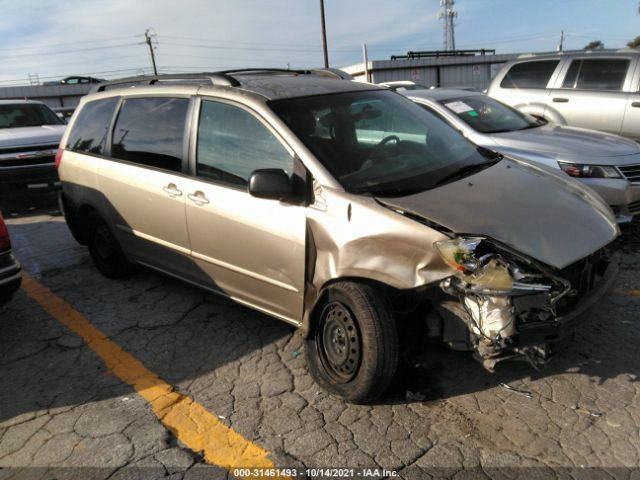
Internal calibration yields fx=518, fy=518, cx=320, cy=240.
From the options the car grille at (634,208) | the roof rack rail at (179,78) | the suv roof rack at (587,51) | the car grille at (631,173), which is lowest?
the car grille at (634,208)

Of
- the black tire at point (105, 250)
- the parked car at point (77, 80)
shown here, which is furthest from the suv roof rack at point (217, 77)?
the parked car at point (77, 80)

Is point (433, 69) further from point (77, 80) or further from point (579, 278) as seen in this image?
point (579, 278)

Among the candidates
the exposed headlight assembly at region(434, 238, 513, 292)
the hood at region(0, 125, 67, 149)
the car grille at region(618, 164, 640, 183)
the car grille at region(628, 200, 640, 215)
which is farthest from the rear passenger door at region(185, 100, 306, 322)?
the hood at region(0, 125, 67, 149)

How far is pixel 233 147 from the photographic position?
3.52 meters

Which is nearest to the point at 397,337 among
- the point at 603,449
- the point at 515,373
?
the point at 515,373

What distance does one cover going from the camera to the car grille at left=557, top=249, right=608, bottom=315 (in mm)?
2716

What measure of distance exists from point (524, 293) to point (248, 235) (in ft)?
5.62

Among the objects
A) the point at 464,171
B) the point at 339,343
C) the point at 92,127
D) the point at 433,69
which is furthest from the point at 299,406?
the point at 433,69

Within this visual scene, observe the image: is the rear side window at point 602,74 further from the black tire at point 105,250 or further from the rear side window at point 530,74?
the black tire at point 105,250

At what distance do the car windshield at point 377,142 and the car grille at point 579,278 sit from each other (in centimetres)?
90

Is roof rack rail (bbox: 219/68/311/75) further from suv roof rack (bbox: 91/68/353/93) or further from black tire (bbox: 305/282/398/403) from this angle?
black tire (bbox: 305/282/398/403)

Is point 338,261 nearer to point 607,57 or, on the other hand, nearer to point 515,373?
point 515,373

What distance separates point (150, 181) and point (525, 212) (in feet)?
9.12

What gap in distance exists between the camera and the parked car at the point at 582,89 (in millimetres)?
7352
